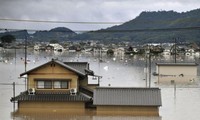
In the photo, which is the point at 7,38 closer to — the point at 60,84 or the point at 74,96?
the point at 60,84

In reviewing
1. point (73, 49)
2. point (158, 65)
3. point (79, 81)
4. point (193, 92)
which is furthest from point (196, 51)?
point (79, 81)

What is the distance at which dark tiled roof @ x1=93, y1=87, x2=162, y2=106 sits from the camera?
21734 mm

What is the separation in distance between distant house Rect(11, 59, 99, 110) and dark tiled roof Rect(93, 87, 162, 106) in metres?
0.86

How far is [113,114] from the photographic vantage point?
2166 cm

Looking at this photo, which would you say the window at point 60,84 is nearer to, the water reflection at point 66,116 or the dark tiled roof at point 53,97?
the dark tiled roof at point 53,97

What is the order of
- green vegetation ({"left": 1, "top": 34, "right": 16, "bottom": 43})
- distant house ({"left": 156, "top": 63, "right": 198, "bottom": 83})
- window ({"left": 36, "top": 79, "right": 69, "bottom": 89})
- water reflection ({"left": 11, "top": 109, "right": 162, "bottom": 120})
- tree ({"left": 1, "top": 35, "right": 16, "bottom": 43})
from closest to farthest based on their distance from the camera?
water reflection ({"left": 11, "top": 109, "right": 162, "bottom": 120}) → window ({"left": 36, "top": 79, "right": 69, "bottom": 89}) → distant house ({"left": 156, "top": 63, "right": 198, "bottom": 83}) → green vegetation ({"left": 1, "top": 34, "right": 16, "bottom": 43}) → tree ({"left": 1, "top": 35, "right": 16, "bottom": 43})

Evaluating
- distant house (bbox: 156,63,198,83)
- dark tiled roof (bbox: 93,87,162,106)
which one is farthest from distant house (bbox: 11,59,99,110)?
distant house (bbox: 156,63,198,83)

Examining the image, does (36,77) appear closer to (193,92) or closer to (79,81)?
(79,81)

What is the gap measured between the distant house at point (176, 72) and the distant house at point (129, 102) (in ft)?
65.6

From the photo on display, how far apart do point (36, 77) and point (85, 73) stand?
2.84 meters

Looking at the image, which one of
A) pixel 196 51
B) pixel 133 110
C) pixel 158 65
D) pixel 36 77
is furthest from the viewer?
pixel 196 51

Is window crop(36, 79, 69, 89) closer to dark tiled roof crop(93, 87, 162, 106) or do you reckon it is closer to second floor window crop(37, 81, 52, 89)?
second floor window crop(37, 81, 52, 89)

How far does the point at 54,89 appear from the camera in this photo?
23.3 m

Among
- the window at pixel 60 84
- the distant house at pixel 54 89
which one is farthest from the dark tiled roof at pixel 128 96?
the window at pixel 60 84
